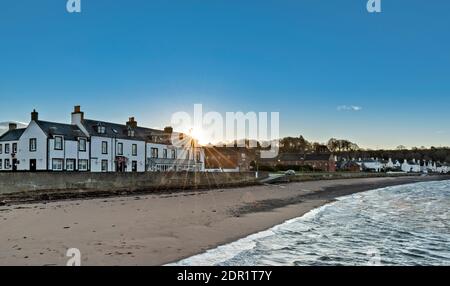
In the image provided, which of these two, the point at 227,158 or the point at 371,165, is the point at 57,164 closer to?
the point at 227,158

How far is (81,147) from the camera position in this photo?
41188 millimetres

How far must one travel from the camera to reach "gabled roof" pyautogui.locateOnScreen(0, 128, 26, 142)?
41.0m

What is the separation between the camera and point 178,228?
504 inches

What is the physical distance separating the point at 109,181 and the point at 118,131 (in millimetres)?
17945

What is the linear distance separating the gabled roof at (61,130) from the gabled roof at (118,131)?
121 cm

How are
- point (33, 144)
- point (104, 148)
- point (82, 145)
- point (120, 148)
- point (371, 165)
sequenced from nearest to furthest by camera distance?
point (33, 144), point (82, 145), point (104, 148), point (120, 148), point (371, 165)

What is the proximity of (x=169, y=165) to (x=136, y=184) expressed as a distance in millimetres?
21036

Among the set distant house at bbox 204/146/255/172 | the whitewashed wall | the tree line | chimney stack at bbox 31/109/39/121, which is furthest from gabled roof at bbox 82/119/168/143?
the tree line

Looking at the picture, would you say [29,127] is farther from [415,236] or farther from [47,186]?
[415,236]

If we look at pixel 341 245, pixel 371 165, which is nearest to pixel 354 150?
pixel 371 165

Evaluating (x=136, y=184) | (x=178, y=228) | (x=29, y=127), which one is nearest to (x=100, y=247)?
(x=178, y=228)

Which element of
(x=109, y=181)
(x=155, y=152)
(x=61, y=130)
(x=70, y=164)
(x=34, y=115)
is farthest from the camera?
(x=155, y=152)

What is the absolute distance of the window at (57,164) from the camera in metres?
38.1

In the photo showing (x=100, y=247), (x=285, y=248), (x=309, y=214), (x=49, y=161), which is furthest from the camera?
(x=49, y=161)
